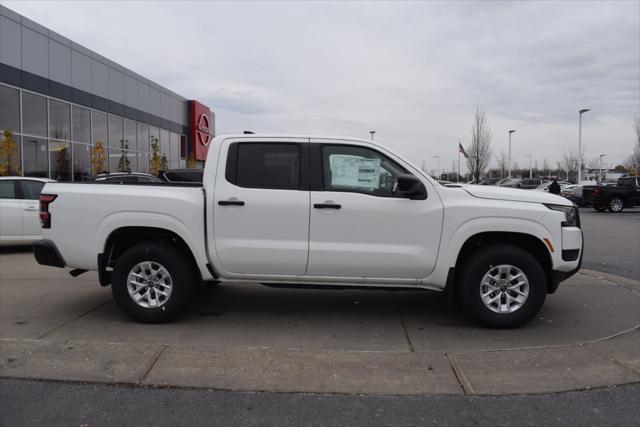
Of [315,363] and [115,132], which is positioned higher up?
[115,132]

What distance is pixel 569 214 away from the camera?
17.7ft

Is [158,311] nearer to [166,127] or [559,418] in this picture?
[559,418]

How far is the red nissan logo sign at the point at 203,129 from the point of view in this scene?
A: 3953 centimetres

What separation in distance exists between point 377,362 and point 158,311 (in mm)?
2385

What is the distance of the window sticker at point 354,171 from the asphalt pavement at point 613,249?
17.6 feet

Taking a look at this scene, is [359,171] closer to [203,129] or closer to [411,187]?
[411,187]

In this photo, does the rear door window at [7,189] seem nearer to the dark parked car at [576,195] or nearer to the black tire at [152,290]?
the black tire at [152,290]

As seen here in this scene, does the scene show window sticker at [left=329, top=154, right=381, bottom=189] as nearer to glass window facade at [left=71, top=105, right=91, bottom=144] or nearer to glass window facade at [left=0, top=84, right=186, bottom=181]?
glass window facade at [left=0, top=84, right=186, bottom=181]

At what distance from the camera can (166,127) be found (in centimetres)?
3428

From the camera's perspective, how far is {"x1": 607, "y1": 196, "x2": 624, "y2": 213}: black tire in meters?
24.9

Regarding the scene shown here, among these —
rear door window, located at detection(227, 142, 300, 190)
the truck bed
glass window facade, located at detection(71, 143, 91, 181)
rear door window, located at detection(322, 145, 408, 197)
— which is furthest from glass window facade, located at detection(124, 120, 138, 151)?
rear door window, located at detection(322, 145, 408, 197)

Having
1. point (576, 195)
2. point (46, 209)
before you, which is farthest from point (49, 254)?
point (576, 195)

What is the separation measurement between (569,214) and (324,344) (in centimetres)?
281

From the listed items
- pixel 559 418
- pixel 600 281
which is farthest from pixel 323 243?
pixel 600 281
